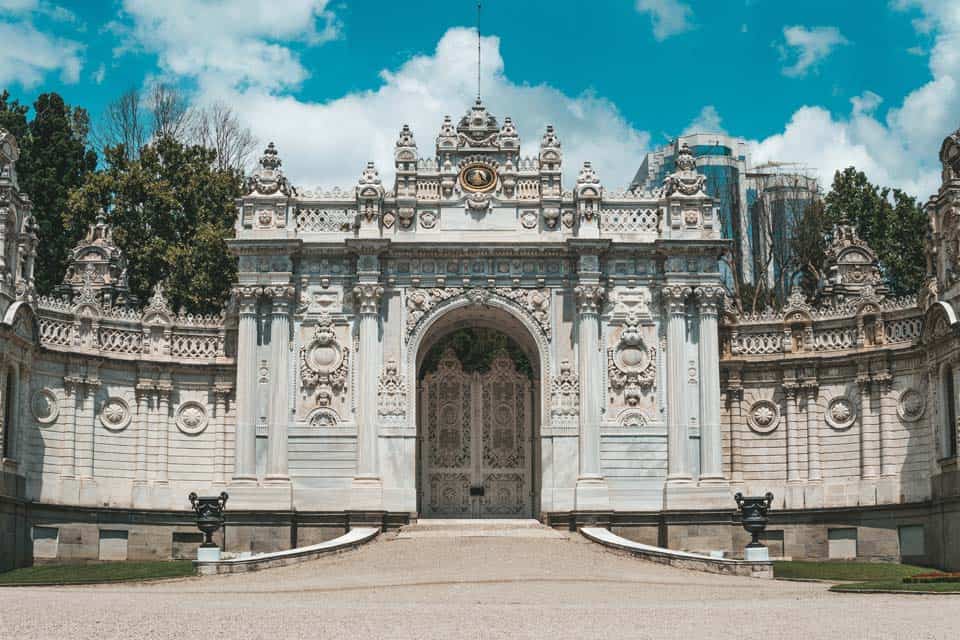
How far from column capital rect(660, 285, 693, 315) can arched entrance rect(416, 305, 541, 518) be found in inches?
165

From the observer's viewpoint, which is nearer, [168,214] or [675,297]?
[675,297]

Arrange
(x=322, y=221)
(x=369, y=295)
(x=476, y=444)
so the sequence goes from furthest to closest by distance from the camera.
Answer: (x=476, y=444) → (x=322, y=221) → (x=369, y=295)

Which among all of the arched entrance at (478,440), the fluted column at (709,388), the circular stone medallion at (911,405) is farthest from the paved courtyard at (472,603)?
the circular stone medallion at (911,405)

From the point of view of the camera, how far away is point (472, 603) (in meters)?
24.5

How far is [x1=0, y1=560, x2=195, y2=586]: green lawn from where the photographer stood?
31188 mm

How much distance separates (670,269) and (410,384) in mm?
7491

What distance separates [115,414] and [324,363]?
605cm

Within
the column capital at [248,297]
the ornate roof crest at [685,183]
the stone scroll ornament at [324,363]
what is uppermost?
the ornate roof crest at [685,183]

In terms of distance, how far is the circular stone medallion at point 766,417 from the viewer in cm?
4103

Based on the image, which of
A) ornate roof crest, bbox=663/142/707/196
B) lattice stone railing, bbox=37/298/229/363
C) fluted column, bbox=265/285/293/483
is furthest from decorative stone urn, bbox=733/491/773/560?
lattice stone railing, bbox=37/298/229/363

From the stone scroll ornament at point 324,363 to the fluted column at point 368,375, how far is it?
0.55 meters

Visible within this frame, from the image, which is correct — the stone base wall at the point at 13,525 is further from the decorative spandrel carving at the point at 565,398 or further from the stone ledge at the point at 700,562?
the stone ledge at the point at 700,562

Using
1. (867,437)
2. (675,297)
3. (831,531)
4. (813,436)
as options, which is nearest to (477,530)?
(675,297)

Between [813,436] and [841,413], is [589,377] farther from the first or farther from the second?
[841,413]
